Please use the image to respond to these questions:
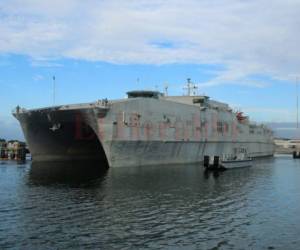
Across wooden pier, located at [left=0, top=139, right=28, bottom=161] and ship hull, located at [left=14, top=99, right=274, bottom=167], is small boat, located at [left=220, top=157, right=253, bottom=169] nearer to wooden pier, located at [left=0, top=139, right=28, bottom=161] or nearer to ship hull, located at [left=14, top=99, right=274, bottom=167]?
ship hull, located at [left=14, top=99, right=274, bottom=167]

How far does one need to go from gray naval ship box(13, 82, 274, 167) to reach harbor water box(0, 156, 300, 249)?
10.3 m

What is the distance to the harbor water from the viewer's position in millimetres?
17281

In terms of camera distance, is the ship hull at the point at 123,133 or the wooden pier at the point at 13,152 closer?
the ship hull at the point at 123,133

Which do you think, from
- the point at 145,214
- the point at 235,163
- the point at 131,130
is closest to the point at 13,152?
the point at 131,130

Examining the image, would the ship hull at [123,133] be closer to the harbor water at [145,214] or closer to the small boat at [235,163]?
the small boat at [235,163]

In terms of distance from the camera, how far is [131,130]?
48656 mm

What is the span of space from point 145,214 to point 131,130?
86.8 ft

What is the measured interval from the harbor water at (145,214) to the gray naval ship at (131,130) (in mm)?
10345

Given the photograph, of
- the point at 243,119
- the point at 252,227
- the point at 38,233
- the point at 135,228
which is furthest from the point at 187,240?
the point at 243,119

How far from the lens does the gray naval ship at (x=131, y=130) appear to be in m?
47.2

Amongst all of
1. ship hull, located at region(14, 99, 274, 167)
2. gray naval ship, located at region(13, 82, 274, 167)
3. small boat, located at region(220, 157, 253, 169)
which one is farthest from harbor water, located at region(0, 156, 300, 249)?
small boat, located at region(220, 157, 253, 169)

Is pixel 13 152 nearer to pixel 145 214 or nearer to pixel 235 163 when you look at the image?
pixel 235 163

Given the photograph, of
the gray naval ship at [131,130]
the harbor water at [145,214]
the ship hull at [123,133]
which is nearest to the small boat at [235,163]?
the gray naval ship at [131,130]

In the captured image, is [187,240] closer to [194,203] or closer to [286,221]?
[286,221]
